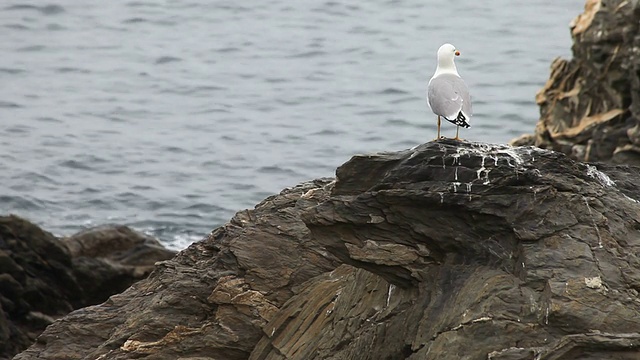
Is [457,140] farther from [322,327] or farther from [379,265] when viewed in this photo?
[322,327]

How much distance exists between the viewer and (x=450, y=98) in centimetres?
1150

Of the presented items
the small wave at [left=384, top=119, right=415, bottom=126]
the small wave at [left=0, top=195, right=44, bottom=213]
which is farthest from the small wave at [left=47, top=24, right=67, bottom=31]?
the small wave at [left=0, top=195, right=44, bottom=213]

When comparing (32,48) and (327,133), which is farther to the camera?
(32,48)

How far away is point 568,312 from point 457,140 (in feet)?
6.17

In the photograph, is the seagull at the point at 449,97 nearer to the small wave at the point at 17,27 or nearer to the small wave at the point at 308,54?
the small wave at the point at 308,54

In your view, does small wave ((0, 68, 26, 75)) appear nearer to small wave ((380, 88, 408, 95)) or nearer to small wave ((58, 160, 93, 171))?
small wave ((58, 160, 93, 171))

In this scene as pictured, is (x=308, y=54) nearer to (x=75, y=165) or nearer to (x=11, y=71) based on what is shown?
(x=11, y=71)

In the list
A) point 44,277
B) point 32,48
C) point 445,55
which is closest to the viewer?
point 445,55

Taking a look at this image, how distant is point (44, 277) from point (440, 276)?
10782 mm

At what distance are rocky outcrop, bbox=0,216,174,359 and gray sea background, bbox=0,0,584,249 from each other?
4382mm

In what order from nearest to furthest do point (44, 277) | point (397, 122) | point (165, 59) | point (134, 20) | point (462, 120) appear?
point (462, 120) < point (44, 277) < point (397, 122) < point (165, 59) < point (134, 20)

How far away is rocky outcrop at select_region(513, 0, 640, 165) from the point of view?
20312 millimetres

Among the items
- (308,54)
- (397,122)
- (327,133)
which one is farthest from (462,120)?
(308,54)

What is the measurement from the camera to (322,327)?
36.9ft
